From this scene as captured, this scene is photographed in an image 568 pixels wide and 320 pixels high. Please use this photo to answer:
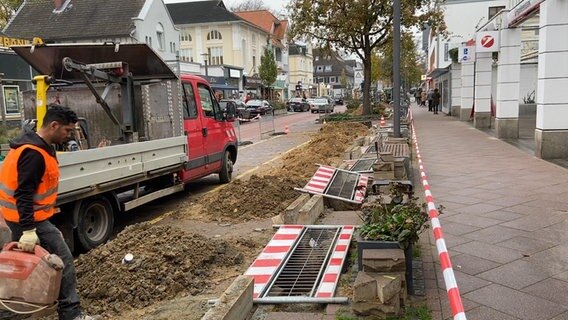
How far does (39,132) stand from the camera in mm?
3922

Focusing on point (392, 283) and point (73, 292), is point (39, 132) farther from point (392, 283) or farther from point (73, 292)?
point (392, 283)

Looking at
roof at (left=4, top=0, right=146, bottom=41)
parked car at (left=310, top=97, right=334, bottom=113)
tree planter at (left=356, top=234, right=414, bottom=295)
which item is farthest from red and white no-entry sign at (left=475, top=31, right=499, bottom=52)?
parked car at (left=310, top=97, right=334, bottom=113)

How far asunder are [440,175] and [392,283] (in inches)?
274

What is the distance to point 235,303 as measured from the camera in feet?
13.1

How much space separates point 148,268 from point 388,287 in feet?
7.92

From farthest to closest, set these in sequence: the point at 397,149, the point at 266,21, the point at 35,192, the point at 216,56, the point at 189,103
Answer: the point at 266,21, the point at 216,56, the point at 397,149, the point at 189,103, the point at 35,192

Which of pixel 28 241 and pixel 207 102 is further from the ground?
pixel 207 102

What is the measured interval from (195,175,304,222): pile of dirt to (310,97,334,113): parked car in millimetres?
38001

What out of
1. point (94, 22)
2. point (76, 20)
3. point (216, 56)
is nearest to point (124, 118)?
point (94, 22)

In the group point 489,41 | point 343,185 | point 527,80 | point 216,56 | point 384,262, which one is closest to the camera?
point 384,262

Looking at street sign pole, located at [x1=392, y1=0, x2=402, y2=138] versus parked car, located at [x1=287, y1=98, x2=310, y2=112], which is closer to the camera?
street sign pole, located at [x1=392, y1=0, x2=402, y2=138]

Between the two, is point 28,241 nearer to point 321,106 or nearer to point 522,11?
point 522,11

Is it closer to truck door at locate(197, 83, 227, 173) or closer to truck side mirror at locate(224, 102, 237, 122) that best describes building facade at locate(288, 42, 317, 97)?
truck side mirror at locate(224, 102, 237, 122)

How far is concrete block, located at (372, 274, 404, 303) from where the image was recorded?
3947 mm
